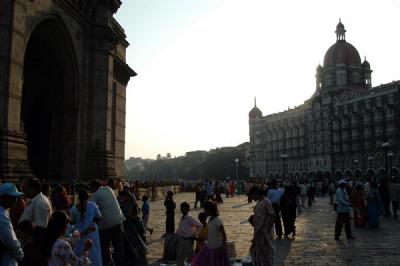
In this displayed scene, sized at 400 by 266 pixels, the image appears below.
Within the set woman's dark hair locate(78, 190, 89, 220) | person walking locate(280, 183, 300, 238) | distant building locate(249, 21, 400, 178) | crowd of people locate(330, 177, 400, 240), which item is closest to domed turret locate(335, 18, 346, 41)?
distant building locate(249, 21, 400, 178)

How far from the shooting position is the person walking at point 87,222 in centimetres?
755

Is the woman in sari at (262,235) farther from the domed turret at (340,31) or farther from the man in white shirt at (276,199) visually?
the domed turret at (340,31)

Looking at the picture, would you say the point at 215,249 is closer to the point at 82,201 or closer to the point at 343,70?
the point at 82,201

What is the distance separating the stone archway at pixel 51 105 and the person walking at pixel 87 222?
1344 cm

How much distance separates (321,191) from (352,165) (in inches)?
1565

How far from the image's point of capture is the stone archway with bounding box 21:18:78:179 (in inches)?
820

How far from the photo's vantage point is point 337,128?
97.3 meters

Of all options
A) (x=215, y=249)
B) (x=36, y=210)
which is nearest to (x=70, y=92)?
(x=36, y=210)

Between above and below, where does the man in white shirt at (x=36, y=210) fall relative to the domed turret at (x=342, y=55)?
below

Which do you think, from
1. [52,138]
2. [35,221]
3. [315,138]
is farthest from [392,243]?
[315,138]

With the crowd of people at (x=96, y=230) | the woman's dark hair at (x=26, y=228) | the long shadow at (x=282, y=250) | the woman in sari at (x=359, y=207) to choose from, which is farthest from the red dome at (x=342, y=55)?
the woman's dark hair at (x=26, y=228)

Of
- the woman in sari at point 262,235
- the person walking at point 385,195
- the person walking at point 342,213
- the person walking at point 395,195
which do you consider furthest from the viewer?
the person walking at point 395,195

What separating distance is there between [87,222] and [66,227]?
2598 millimetres

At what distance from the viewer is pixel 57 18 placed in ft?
63.4
